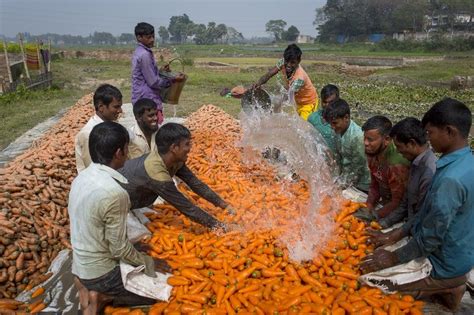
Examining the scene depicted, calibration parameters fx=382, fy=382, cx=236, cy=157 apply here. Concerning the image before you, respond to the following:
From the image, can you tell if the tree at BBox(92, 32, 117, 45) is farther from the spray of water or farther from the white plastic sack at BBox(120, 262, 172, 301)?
the white plastic sack at BBox(120, 262, 172, 301)

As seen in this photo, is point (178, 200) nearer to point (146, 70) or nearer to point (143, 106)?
point (143, 106)

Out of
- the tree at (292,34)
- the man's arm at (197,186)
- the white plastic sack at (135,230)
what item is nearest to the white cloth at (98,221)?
the white plastic sack at (135,230)

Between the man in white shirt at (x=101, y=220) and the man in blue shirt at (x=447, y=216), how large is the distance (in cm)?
225

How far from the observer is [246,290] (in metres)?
3.21

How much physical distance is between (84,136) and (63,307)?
72.0 inches

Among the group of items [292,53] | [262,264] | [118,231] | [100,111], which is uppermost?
[292,53]

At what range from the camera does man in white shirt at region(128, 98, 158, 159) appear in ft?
15.3

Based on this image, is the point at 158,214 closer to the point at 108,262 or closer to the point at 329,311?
the point at 108,262

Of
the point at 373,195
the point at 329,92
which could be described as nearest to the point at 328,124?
the point at 329,92

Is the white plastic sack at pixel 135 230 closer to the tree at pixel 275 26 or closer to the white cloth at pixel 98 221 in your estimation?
the white cloth at pixel 98 221

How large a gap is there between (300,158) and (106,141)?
3504mm

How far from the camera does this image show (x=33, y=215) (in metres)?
4.50

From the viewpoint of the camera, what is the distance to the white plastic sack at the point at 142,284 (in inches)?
118

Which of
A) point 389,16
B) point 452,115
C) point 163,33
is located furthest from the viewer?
point 163,33
